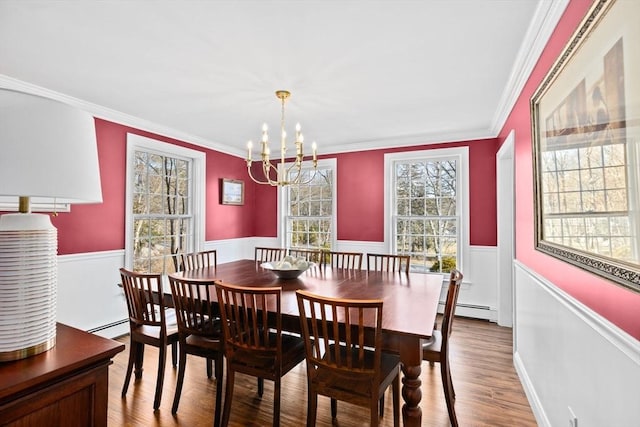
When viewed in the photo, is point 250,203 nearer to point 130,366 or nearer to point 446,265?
point 446,265

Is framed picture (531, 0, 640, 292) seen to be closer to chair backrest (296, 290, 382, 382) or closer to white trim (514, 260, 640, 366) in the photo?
white trim (514, 260, 640, 366)

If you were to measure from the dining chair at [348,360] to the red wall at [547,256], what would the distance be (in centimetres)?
87

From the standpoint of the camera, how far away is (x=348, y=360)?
5.25 feet

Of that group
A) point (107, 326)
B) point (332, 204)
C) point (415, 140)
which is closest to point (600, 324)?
point (415, 140)

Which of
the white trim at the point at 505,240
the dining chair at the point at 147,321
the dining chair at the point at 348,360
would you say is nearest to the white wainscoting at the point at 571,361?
the dining chair at the point at 348,360

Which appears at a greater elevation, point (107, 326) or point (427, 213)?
point (427, 213)

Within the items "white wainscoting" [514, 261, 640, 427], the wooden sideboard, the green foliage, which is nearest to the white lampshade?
the wooden sideboard

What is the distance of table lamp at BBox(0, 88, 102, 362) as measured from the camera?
867 mm

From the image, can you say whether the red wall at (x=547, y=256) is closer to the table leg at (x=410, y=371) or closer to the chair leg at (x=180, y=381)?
the table leg at (x=410, y=371)

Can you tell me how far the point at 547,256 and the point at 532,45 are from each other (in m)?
1.36

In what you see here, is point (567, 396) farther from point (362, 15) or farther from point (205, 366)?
point (205, 366)

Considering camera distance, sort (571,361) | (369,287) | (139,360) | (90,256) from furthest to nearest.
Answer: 1. (90,256)
2. (139,360)
3. (369,287)
4. (571,361)

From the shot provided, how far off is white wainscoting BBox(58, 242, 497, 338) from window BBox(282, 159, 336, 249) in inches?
84.3

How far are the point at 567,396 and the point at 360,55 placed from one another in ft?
7.79
